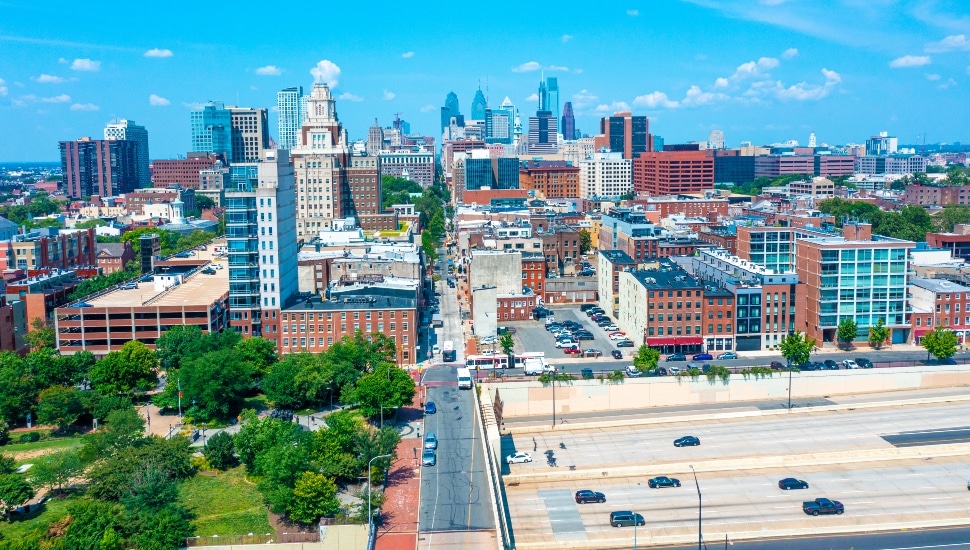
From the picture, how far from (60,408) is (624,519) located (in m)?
40.5

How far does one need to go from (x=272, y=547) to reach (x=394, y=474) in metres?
10.8

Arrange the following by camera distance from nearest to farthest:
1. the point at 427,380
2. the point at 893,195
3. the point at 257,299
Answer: the point at 427,380 < the point at 257,299 < the point at 893,195

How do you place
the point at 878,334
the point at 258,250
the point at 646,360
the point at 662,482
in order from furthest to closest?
the point at 878,334
the point at 258,250
the point at 646,360
the point at 662,482

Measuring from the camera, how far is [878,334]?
8294cm

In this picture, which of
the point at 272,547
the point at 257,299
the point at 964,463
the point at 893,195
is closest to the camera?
the point at 272,547

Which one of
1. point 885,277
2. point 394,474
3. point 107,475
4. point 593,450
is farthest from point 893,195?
point 107,475

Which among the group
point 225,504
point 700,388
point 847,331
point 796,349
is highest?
point 847,331

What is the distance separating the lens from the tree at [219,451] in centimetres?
5684

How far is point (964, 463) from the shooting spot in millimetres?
59344

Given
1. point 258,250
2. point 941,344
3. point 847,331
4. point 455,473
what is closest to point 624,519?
point 455,473

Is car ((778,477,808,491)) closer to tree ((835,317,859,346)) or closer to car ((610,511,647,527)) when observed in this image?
car ((610,511,647,527))

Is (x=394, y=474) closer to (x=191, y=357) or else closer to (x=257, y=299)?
(x=191, y=357)

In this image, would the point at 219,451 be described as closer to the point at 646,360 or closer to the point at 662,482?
the point at 662,482

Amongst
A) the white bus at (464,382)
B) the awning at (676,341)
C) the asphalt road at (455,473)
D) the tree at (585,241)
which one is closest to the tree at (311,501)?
the asphalt road at (455,473)
